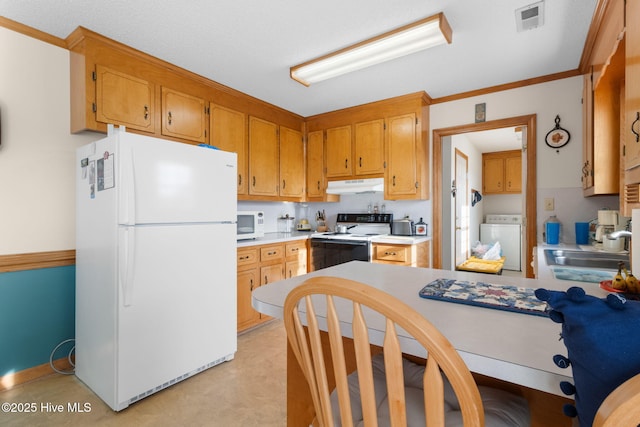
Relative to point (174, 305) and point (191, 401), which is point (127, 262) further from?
point (191, 401)

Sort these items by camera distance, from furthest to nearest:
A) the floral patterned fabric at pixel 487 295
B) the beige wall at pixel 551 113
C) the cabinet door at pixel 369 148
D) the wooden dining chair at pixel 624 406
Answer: the cabinet door at pixel 369 148 → the beige wall at pixel 551 113 → the floral patterned fabric at pixel 487 295 → the wooden dining chair at pixel 624 406

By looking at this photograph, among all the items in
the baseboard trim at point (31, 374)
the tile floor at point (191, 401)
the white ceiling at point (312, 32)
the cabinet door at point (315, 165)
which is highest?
the white ceiling at point (312, 32)

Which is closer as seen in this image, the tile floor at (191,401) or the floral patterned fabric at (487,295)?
the floral patterned fabric at (487,295)

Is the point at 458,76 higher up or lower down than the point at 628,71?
higher up

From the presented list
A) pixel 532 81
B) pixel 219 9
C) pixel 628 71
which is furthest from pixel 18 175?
pixel 532 81

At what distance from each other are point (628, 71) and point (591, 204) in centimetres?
192

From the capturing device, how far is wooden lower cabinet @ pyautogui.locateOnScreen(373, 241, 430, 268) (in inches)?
122

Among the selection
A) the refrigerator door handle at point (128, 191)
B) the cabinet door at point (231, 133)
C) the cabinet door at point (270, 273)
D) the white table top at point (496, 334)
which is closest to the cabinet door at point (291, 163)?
the cabinet door at point (231, 133)

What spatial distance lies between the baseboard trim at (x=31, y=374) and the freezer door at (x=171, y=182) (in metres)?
1.31

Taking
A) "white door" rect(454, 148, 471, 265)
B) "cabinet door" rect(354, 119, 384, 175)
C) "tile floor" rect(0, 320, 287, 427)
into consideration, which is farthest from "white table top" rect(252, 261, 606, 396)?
"white door" rect(454, 148, 471, 265)

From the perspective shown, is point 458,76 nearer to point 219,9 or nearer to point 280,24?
point 280,24

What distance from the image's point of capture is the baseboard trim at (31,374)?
2068 mm

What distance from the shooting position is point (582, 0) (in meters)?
1.83

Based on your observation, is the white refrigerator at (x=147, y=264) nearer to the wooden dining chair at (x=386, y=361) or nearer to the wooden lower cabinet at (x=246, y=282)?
the wooden lower cabinet at (x=246, y=282)
